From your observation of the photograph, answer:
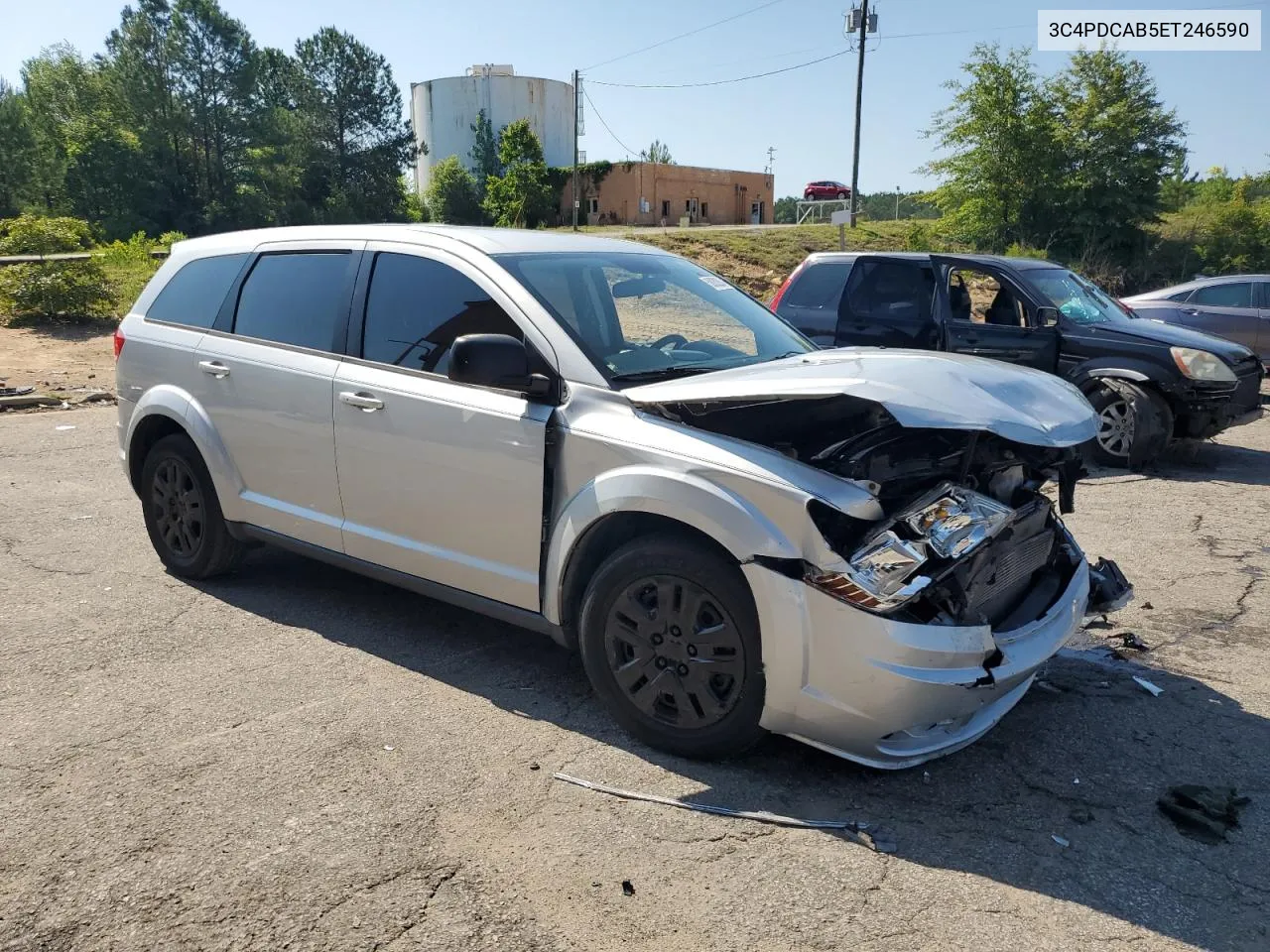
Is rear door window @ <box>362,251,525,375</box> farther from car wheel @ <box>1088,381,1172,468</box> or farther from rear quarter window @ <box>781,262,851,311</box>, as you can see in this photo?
car wheel @ <box>1088,381,1172,468</box>

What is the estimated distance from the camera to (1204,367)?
28.6 feet

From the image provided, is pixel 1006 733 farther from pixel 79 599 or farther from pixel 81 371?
pixel 81 371

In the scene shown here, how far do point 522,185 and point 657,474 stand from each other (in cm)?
5892

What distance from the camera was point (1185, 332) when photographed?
9.38m

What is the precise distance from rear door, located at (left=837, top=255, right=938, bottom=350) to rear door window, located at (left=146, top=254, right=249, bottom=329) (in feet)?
19.3

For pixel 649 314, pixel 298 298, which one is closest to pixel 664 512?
pixel 649 314

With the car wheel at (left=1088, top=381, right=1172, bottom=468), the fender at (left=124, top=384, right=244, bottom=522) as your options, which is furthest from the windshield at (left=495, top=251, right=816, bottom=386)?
the car wheel at (left=1088, top=381, right=1172, bottom=468)

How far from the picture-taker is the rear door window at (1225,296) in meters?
13.5

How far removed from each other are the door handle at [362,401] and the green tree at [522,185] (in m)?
56.0

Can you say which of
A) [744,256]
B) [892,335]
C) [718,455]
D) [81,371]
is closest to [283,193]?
[744,256]

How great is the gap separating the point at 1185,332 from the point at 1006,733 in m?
7.06

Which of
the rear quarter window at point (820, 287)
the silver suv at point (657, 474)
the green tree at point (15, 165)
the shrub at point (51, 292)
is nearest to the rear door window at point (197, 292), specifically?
the silver suv at point (657, 474)

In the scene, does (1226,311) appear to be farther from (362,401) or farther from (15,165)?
(15,165)

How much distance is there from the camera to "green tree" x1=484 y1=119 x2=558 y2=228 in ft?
195
